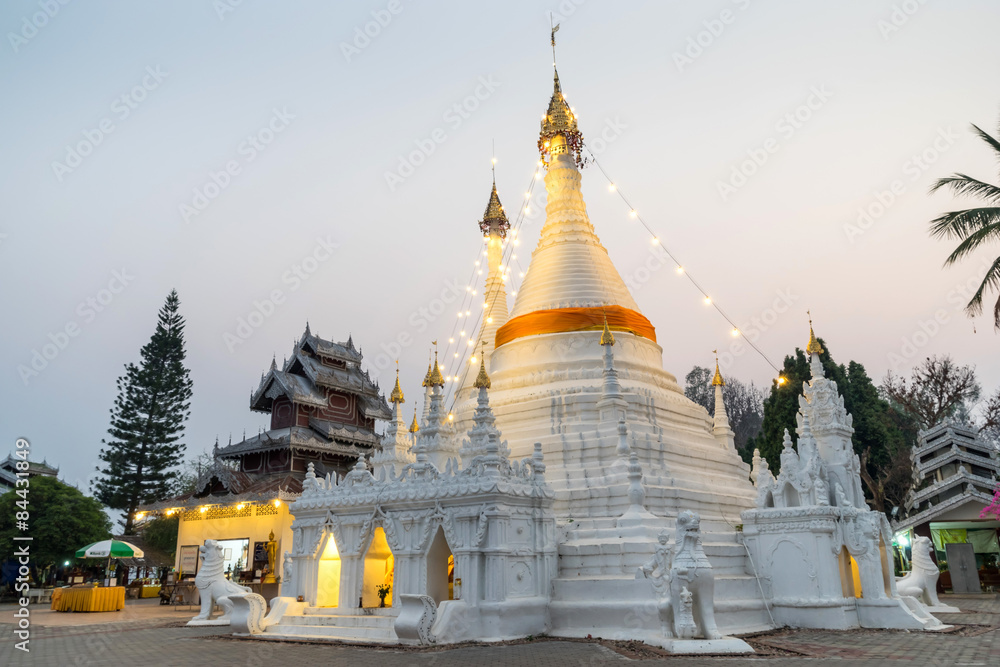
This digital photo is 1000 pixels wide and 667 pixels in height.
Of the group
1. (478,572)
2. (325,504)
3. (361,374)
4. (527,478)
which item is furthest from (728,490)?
(361,374)

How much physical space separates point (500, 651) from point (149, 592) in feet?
86.2

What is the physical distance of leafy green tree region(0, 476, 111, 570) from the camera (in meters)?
31.9

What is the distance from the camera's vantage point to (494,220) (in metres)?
33.2

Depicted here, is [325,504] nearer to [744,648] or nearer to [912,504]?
[744,648]

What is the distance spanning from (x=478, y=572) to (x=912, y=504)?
23659mm

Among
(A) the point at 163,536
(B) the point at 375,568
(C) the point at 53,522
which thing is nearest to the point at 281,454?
(A) the point at 163,536

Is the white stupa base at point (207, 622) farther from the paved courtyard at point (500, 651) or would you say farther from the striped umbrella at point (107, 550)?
the striped umbrella at point (107, 550)

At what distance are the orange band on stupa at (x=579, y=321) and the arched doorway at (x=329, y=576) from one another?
8.48 metres

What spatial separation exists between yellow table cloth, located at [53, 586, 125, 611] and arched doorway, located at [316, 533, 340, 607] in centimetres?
1036

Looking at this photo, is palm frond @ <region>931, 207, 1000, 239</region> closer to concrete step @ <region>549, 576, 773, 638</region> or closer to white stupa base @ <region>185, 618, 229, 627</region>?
concrete step @ <region>549, 576, 773, 638</region>

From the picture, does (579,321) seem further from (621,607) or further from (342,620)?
(342,620)

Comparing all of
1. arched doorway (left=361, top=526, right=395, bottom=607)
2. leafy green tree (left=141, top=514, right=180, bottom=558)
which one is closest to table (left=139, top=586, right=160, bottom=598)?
leafy green tree (left=141, top=514, right=180, bottom=558)

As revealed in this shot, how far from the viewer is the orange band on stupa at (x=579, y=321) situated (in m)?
21.9

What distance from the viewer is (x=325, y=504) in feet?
56.5
